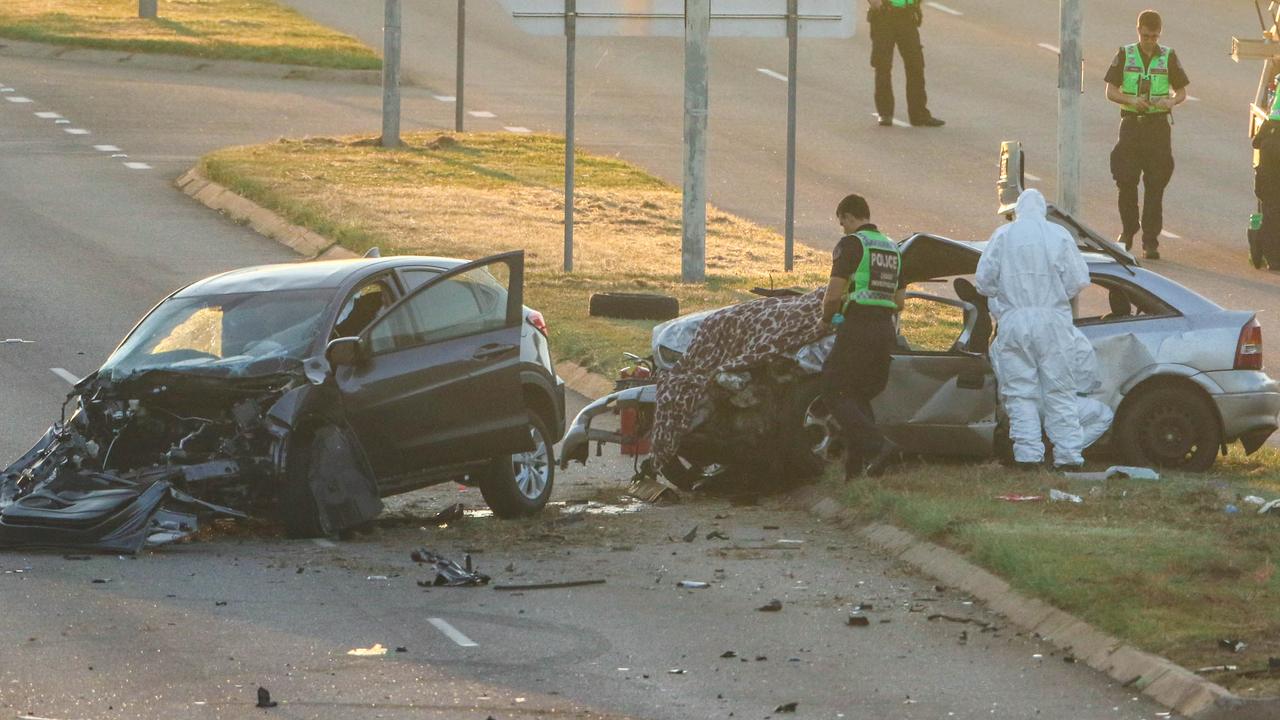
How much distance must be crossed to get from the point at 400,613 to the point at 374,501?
2.17 m

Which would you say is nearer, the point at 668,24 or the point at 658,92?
the point at 668,24

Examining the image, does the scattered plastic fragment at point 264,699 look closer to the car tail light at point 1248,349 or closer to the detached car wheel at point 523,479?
the detached car wheel at point 523,479

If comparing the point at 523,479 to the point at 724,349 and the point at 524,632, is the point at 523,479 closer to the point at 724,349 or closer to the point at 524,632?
the point at 724,349

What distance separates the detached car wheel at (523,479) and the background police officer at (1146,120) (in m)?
10.7

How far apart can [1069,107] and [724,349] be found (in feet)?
13.6

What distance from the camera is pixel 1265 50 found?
2556 centimetres

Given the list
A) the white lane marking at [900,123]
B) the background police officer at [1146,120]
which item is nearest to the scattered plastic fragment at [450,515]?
the background police officer at [1146,120]

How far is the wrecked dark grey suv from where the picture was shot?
1309 centimetres

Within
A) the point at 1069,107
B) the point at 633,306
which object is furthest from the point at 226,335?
the point at 633,306

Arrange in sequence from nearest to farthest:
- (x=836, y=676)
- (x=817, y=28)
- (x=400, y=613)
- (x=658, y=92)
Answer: (x=836, y=676) < (x=400, y=613) < (x=817, y=28) < (x=658, y=92)

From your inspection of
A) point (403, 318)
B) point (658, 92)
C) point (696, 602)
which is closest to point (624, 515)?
point (403, 318)

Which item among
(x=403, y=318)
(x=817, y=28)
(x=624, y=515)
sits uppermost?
(x=817, y=28)

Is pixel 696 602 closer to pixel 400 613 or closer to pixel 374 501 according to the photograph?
pixel 400 613

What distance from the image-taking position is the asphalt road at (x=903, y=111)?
27.3m
